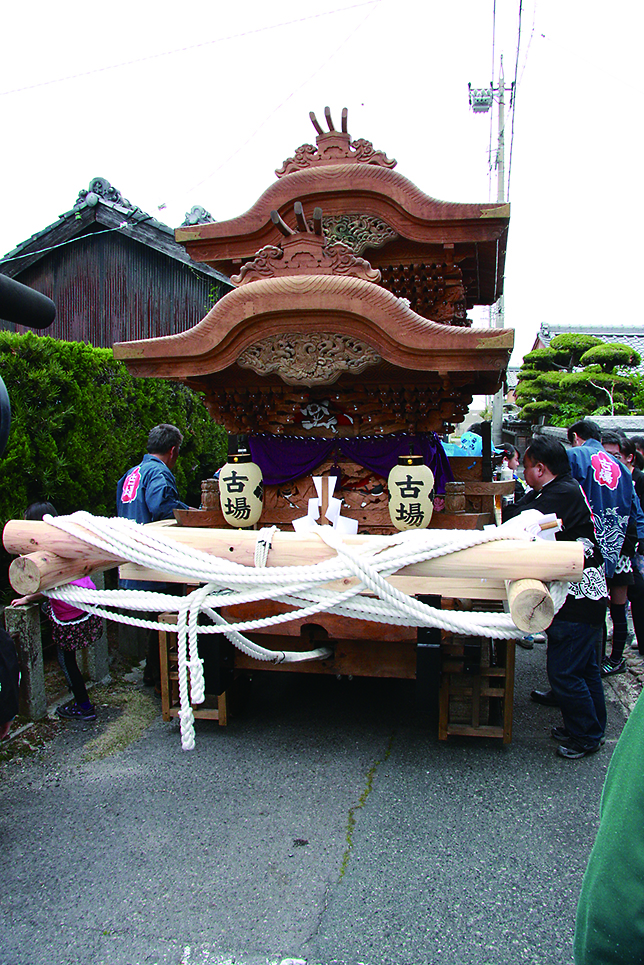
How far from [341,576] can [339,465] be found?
2.54 m

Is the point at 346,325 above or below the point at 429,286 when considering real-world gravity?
below

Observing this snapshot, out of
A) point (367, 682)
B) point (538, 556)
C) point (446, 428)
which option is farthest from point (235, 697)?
point (538, 556)

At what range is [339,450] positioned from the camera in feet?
14.3

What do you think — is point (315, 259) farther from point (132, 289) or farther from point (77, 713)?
point (132, 289)

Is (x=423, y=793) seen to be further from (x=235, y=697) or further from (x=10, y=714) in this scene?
(x=10, y=714)

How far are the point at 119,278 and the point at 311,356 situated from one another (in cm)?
835

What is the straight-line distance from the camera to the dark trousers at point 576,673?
3662 mm

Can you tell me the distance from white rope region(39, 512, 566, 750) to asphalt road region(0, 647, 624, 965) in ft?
3.68

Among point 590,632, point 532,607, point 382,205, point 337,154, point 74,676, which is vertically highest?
point 337,154

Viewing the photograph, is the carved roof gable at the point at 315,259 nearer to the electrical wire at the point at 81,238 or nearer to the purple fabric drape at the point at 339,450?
the purple fabric drape at the point at 339,450

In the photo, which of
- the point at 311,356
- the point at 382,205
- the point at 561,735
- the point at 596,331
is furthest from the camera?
the point at 596,331

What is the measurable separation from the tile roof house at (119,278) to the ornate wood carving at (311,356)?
7364 millimetres

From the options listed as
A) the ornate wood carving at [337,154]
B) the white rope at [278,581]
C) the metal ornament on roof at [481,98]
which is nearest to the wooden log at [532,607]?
→ the white rope at [278,581]

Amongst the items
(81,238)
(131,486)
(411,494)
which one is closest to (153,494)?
(131,486)
